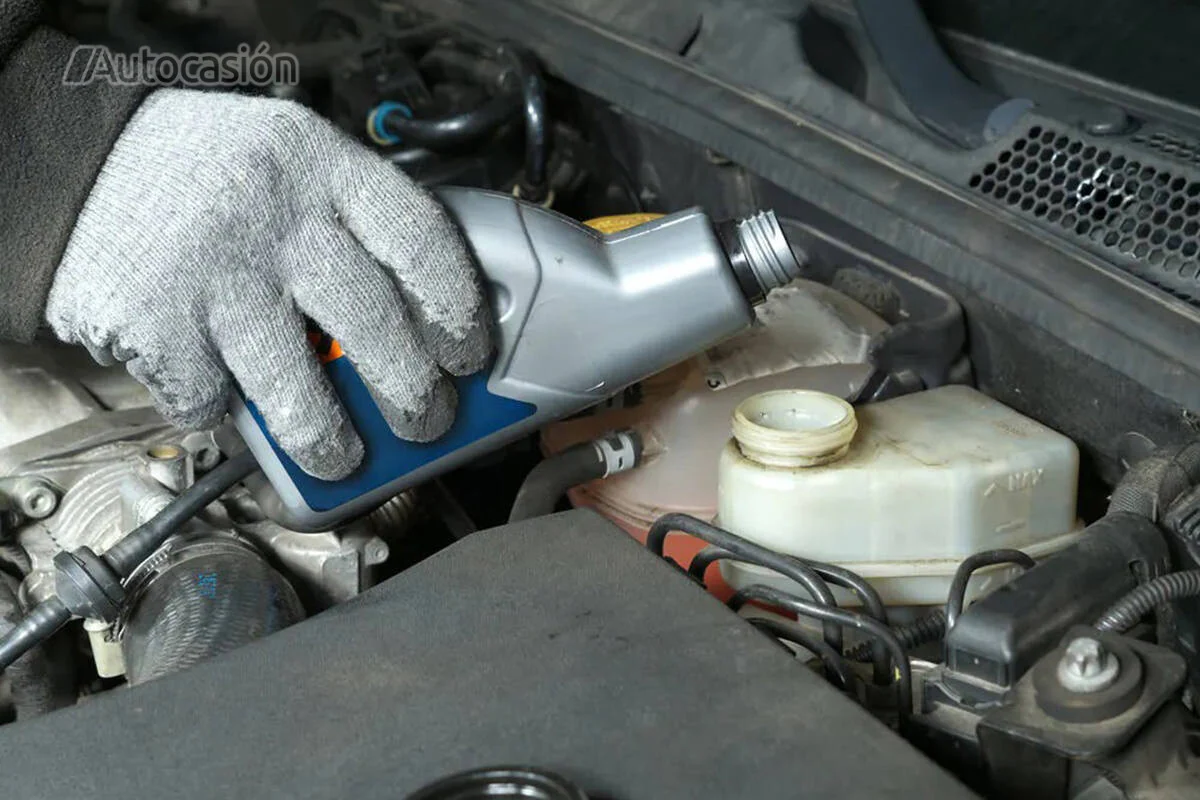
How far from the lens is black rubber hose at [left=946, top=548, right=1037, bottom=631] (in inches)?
31.3

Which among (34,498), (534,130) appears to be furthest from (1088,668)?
(534,130)

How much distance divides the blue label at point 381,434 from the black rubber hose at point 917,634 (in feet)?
1.01

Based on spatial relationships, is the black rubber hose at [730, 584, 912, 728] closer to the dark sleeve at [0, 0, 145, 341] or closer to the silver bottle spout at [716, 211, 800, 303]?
the silver bottle spout at [716, 211, 800, 303]

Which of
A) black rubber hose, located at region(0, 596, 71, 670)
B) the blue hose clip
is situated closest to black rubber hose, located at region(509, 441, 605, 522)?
black rubber hose, located at region(0, 596, 71, 670)

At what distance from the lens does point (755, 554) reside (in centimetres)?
90

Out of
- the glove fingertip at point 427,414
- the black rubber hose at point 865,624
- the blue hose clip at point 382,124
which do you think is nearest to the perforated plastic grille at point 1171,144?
the black rubber hose at point 865,624

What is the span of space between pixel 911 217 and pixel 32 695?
805mm

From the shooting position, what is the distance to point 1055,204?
1.06 meters

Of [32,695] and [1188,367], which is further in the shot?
[32,695]

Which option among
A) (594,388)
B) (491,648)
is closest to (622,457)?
(594,388)

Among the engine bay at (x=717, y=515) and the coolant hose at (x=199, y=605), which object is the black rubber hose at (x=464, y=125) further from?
the coolant hose at (x=199, y=605)

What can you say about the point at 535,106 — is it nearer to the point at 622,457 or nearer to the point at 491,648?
the point at 622,457

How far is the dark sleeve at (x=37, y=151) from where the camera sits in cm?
93

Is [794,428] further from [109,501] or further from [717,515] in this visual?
[109,501]
